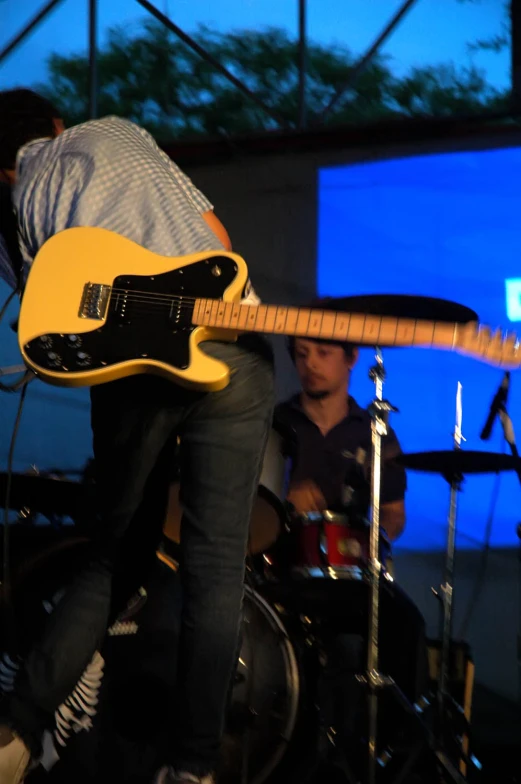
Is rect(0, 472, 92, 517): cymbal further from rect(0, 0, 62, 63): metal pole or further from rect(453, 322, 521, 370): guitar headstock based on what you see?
rect(0, 0, 62, 63): metal pole

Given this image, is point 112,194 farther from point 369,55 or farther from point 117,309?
point 369,55

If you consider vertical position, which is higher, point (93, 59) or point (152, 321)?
point (93, 59)

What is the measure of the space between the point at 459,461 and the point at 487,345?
3.52 feet

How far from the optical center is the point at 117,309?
194 cm

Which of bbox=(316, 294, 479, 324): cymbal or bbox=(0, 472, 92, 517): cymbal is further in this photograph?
bbox=(316, 294, 479, 324): cymbal

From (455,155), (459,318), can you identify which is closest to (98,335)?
(459,318)

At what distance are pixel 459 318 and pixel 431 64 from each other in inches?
78.0

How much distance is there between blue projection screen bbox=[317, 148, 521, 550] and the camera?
404cm

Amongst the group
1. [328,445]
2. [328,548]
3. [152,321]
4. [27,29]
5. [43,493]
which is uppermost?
[27,29]

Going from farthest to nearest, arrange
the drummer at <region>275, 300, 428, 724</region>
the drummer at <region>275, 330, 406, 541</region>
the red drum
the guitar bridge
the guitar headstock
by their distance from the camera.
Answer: the drummer at <region>275, 330, 406, 541</region> < the drummer at <region>275, 300, 428, 724</region> < the red drum < the guitar bridge < the guitar headstock

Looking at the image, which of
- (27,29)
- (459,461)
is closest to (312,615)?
(459,461)

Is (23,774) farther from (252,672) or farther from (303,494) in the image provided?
(303,494)

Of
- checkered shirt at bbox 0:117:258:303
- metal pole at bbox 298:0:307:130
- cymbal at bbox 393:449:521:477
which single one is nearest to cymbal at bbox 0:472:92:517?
checkered shirt at bbox 0:117:258:303

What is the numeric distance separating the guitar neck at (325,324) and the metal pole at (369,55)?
273cm
